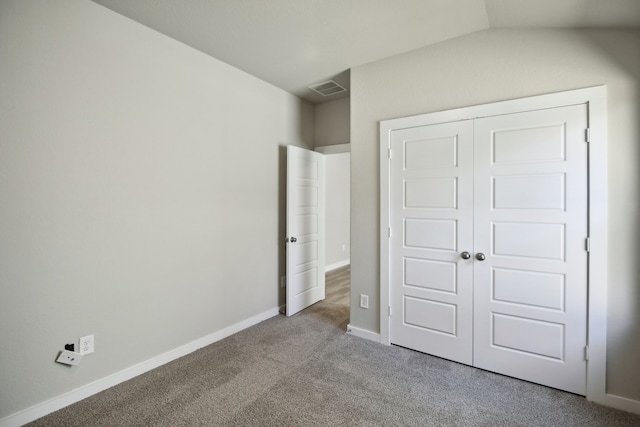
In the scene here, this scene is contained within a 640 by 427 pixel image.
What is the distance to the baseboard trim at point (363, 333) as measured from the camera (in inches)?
117

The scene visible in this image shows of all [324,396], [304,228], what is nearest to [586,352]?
[324,396]

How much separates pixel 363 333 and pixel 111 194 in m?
2.54

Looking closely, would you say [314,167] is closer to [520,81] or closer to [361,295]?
[361,295]

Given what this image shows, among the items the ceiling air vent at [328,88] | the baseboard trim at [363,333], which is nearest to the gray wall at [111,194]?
the ceiling air vent at [328,88]

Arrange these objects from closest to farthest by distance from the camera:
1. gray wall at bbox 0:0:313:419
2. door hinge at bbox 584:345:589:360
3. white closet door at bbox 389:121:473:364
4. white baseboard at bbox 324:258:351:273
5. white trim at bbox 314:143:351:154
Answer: gray wall at bbox 0:0:313:419 < door hinge at bbox 584:345:589:360 < white closet door at bbox 389:121:473:364 < white trim at bbox 314:143:351:154 < white baseboard at bbox 324:258:351:273

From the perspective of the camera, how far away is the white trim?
3.95 meters

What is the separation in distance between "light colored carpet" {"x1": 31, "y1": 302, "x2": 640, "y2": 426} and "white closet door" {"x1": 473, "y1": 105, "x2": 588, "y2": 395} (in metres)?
0.23

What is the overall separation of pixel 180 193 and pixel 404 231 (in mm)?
2054

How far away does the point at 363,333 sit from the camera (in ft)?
9.96

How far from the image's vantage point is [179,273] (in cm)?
265

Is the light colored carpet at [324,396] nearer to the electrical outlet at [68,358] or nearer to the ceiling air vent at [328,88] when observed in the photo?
the electrical outlet at [68,358]

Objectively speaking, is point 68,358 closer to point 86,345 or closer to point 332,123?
point 86,345

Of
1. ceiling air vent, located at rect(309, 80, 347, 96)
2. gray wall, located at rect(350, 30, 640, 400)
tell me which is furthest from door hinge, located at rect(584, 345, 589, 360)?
ceiling air vent, located at rect(309, 80, 347, 96)

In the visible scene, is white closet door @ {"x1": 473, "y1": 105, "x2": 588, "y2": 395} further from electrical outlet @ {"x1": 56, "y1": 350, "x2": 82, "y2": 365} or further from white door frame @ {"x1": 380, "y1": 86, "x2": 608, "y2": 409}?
electrical outlet @ {"x1": 56, "y1": 350, "x2": 82, "y2": 365}
